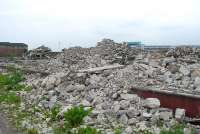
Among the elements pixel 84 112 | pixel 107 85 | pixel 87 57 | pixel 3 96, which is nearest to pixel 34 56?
pixel 87 57

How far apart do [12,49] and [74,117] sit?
129ft

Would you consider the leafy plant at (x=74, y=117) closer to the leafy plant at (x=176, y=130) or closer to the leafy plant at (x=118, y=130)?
the leafy plant at (x=118, y=130)

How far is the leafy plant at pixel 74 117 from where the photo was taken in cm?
1030

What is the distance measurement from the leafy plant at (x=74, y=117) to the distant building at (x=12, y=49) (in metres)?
34.9

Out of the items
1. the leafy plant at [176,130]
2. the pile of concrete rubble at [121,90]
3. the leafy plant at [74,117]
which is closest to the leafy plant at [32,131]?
the pile of concrete rubble at [121,90]

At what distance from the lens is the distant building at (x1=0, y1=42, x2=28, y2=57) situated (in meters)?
46.0

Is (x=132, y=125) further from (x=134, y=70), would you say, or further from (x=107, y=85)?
(x=134, y=70)

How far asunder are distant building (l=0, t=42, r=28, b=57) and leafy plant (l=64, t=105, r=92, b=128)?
34.9 m

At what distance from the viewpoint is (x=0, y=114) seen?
1273 cm

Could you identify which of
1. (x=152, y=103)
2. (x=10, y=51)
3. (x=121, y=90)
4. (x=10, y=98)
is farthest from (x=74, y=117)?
(x=10, y=51)

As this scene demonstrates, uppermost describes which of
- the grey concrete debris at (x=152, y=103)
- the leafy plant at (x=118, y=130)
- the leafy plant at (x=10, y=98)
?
the grey concrete debris at (x=152, y=103)

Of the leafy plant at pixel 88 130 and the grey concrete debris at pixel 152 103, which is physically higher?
the grey concrete debris at pixel 152 103

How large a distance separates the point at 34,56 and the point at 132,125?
27403 millimetres

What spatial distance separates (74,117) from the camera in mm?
10344
